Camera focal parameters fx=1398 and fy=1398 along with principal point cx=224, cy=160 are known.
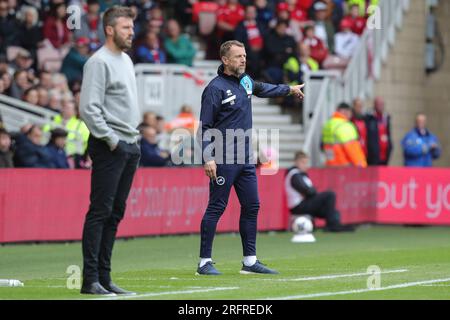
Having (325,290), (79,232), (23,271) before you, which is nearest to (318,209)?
(79,232)

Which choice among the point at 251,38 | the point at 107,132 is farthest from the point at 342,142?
the point at 107,132

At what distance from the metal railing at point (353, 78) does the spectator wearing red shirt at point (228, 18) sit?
1.75 meters

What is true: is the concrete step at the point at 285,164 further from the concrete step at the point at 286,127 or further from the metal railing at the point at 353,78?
the concrete step at the point at 286,127

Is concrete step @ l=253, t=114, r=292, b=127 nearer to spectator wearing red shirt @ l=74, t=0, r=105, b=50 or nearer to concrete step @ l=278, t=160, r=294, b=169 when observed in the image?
concrete step @ l=278, t=160, r=294, b=169

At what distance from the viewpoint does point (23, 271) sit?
49.4 ft

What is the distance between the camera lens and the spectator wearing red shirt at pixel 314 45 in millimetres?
28266

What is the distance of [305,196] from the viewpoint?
23.2 metres

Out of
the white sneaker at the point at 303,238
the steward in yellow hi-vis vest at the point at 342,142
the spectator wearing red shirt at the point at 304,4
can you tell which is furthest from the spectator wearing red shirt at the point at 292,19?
the white sneaker at the point at 303,238

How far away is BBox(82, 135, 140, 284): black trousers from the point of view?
37.1ft

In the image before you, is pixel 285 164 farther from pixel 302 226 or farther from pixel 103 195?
pixel 103 195

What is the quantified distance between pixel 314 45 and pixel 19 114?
7.99 meters

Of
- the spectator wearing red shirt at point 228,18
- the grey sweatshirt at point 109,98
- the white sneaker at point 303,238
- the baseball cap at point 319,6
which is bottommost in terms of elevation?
the white sneaker at point 303,238

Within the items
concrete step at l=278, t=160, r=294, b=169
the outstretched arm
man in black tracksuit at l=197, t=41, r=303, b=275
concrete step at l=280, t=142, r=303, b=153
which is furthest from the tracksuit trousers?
concrete step at l=280, t=142, r=303, b=153

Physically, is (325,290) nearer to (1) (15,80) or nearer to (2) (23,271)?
(2) (23,271)
